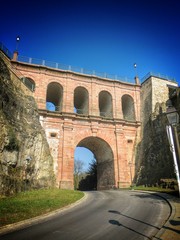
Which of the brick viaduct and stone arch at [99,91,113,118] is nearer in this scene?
the brick viaduct

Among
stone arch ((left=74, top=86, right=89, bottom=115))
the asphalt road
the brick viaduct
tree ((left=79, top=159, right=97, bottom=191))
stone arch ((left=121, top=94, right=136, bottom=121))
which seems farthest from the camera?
tree ((left=79, top=159, right=97, bottom=191))

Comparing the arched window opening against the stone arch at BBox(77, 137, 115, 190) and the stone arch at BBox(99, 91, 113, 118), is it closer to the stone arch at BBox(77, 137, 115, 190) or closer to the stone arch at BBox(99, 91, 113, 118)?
the stone arch at BBox(77, 137, 115, 190)

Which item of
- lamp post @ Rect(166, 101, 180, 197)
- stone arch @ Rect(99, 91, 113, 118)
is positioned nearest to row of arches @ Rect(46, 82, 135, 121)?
stone arch @ Rect(99, 91, 113, 118)

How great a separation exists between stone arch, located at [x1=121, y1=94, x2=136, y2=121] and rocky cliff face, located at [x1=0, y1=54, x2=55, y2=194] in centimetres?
1563

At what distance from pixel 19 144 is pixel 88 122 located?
12.3 m

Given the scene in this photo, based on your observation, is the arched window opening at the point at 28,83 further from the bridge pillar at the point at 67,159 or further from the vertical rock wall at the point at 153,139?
the vertical rock wall at the point at 153,139

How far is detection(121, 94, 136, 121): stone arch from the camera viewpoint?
31234 millimetres

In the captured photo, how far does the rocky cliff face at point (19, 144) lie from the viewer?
14.4 meters

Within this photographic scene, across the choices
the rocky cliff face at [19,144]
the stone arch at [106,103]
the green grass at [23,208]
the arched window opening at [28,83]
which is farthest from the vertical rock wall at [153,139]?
the arched window opening at [28,83]

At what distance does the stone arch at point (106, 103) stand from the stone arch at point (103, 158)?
4.65 meters

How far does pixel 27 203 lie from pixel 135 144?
1954 centimetres

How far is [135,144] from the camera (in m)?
28.4

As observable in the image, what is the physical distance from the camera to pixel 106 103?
105 feet

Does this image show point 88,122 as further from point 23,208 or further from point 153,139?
point 23,208
